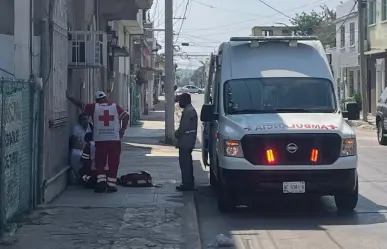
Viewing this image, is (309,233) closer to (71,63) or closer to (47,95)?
(47,95)

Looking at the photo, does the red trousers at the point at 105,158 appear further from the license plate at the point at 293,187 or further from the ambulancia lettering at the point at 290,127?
the license plate at the point at 293,187

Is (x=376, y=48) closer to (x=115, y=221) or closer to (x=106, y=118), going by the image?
(x=106, y=118)

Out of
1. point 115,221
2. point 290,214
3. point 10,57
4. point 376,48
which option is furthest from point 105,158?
point 376,48

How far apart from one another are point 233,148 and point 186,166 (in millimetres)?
2511

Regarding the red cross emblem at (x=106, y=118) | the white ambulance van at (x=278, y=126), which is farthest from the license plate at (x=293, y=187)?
the red cross emblem at (x=106, y=118)

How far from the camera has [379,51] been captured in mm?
38781

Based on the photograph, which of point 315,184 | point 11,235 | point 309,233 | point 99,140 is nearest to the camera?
point 11,235

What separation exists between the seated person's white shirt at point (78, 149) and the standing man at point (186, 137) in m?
1.78

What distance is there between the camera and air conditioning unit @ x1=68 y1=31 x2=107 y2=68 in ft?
44.0

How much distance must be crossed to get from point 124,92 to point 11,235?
81.5ft

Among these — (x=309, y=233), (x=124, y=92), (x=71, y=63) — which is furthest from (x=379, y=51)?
(x=309, y=233)

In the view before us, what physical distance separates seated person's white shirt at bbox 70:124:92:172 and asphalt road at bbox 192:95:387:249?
2.23 m

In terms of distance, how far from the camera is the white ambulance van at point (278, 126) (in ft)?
35.4

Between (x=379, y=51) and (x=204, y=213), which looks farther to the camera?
(x=379, y=51)
